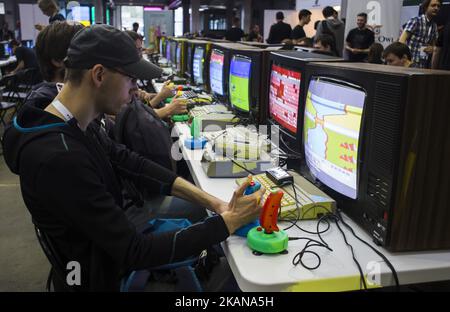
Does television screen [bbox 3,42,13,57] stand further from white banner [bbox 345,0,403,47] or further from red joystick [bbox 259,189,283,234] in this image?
red joystick [bbox 259,189,283,234]

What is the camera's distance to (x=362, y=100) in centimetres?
125

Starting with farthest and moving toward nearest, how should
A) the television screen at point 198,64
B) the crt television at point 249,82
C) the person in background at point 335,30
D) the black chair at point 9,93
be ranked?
the person in background at point 335,30, the black chair at point 9,93, the television screen at point 198,64, the crt television at point 249,82

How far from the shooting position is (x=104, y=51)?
1190mm

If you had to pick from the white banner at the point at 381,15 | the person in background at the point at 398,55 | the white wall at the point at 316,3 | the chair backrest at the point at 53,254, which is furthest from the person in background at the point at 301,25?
the chair backrest at the point at 53,254

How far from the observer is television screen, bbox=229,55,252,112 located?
255cm

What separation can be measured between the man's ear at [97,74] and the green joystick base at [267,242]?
624 mm

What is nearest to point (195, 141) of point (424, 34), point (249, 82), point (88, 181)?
point (249, 82)

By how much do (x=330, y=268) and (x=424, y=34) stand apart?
4223 mm

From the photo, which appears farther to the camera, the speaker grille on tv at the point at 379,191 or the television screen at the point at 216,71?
the television screen at the point at 216,71

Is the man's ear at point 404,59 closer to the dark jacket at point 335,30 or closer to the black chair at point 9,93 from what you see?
the dark jacket at point 335,30

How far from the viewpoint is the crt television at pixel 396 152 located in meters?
1.07

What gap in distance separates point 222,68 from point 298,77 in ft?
4.52

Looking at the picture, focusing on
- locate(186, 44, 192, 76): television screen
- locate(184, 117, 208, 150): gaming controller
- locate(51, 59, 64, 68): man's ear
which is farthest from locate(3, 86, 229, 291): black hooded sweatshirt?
locate(186, 44, 192, 76): television screen

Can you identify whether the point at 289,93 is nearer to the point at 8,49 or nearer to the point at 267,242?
the point at 267,242
